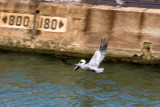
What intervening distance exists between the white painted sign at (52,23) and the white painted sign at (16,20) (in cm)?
46

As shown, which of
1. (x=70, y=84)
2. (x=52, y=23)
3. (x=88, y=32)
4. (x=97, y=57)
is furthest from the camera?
(x=52, y=23)

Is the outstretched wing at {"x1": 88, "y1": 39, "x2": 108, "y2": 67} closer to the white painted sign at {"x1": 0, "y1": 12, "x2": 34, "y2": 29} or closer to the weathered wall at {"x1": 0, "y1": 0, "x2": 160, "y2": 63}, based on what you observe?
the weathered wall at {"x1": 0, "y1": 0, "x2": 160, "y2": 63}

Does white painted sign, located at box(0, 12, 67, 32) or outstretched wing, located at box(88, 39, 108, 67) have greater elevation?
white painted sign, located at box(0, 12, 67, 32)

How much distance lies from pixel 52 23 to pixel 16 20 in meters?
1.72

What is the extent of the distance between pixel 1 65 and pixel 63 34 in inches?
126

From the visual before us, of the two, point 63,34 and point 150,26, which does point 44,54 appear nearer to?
point 63,34

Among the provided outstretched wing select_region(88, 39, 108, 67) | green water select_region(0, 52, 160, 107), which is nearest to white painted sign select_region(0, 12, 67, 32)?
green water select_region(0, 52, 160, 107)

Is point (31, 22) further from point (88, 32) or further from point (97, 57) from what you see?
point (97, 57)

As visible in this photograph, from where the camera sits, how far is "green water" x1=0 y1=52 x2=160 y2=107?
11523 mm

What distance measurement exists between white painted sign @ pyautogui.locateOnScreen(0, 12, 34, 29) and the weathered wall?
0.10m

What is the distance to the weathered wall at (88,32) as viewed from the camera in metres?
15.5

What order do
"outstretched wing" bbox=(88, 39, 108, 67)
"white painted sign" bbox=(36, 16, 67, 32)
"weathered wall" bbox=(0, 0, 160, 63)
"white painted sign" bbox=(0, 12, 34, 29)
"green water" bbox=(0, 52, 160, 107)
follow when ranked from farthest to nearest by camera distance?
"white painted sign" bbox=(0, 12, 34, 29) < "white painted sign" bbox=(36, 16, 67, 32) < "weathered wall" bbox=(0, 0, 160, 63) < "outstretched wing" bbox=(88, 39, 108, 67) < "green water" bbox=(0, 52, 160, 107)

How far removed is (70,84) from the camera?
13.1 metres

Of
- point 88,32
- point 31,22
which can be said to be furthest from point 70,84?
point 31,22
